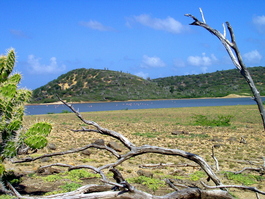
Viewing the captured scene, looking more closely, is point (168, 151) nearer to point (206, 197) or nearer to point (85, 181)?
point (206, 197)

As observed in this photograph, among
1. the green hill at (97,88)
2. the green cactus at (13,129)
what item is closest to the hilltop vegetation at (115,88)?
the green hill at (97,88)

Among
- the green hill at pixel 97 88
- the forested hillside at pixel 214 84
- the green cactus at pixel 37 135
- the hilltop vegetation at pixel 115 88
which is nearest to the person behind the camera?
the green cactus at pixel 37 135

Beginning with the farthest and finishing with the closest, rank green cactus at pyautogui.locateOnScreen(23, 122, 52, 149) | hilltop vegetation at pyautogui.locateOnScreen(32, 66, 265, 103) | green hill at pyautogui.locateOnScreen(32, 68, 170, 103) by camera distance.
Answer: hilltop vegetation at pyautogui.locateOnScreen(32, 66, 265, 103)
green hill at pyautogui.locateOnScreen(32, 68, 170, 103)
green cactus at pyautogui.locateOnScreen(23, 122, 52, 149)

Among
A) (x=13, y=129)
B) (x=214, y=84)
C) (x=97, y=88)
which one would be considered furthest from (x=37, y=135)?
(x=214, y=84)

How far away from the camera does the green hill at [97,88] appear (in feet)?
273

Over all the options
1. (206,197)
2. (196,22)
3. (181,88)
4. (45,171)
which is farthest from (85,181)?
(181,88)

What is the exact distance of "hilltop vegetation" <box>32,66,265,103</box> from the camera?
84188mm

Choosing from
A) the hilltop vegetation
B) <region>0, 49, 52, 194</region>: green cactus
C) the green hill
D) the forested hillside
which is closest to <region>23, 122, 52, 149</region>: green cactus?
<region>0, 49, 52, 194</region>: green cactus

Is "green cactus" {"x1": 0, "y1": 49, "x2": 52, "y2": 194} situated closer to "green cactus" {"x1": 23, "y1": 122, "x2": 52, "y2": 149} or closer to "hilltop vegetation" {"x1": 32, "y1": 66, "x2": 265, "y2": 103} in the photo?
"green cactus" {"x1": 23, "y1": 122, "x2": 52, "y2": 149}

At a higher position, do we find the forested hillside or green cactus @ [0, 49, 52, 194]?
the forested hillside

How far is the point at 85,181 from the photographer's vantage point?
686cm

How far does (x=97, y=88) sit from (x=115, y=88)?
5572mm

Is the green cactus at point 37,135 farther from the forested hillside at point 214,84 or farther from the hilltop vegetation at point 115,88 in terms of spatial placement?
the forested hillside at point 214,84

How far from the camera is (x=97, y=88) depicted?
292 ft
